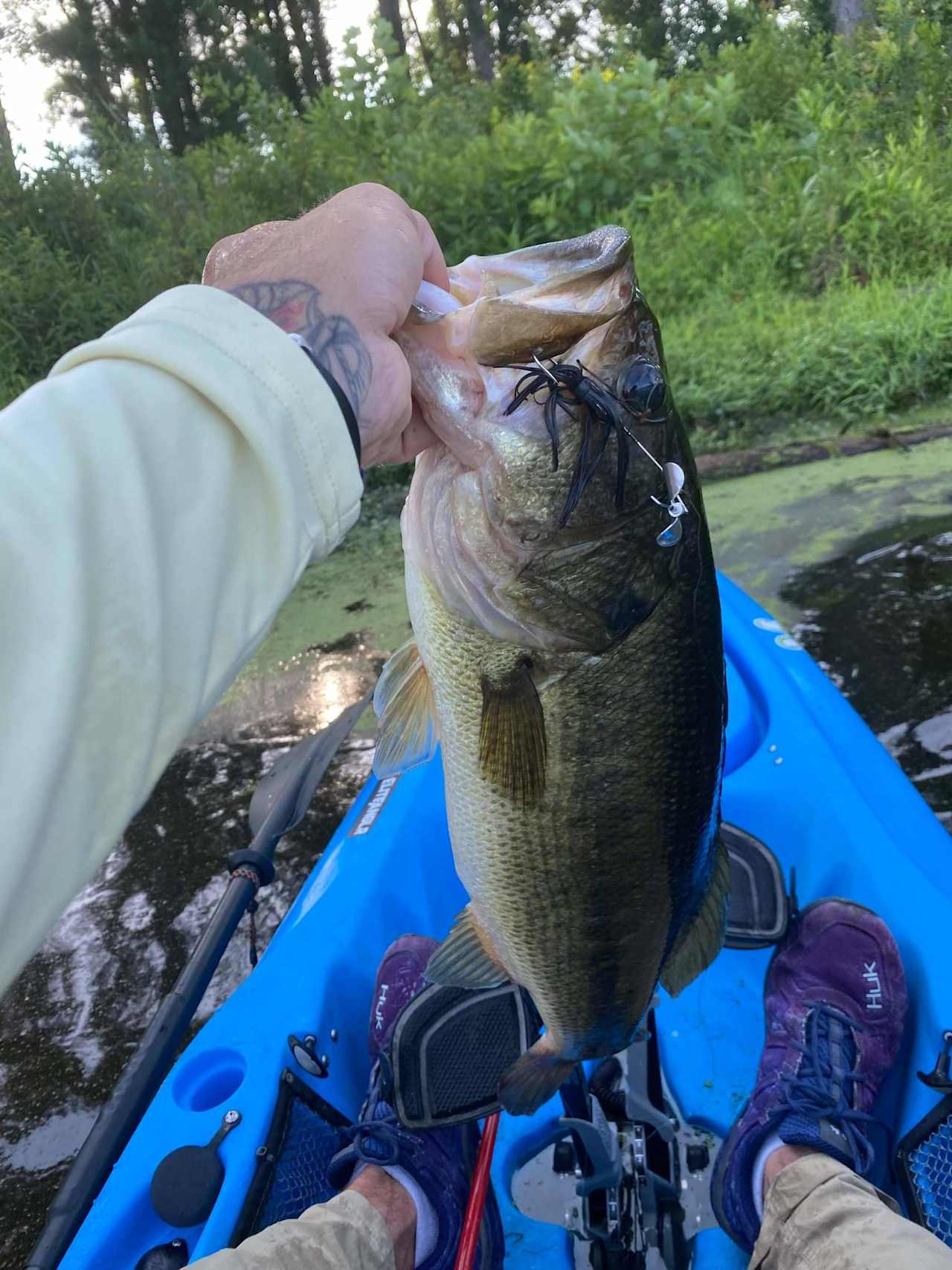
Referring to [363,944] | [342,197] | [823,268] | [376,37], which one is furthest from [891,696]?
[376,37]

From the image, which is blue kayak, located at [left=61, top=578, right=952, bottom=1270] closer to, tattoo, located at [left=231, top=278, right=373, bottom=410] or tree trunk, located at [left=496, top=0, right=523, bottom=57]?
tattoo, located at [left=231, top=278, right=373, bottom=410]

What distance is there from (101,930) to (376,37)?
920 cm

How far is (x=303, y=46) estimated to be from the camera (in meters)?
20.1

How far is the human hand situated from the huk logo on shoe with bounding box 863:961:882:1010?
1.49 metres

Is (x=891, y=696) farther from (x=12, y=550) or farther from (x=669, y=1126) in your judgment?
(x=12, y=550)

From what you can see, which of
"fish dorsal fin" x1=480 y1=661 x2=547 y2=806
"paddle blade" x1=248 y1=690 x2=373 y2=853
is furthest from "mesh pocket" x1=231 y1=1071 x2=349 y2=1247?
"fish dorsal fin" x1=480 y1=661 x2=547 y2=806

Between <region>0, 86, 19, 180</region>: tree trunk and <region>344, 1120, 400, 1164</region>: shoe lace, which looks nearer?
<region>344, 1120, 400, 1164</region>: shoe lace

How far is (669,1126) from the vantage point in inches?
64.4

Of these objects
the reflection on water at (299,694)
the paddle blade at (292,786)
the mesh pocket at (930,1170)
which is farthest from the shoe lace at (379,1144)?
the reflection on water at (299,694)

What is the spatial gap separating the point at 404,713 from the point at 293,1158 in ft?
3.10

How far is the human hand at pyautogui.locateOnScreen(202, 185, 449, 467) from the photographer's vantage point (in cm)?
100

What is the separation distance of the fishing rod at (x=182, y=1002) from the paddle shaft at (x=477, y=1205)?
680mm

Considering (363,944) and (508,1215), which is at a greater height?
(363,944)

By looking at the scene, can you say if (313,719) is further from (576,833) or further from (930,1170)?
(930,1170)
